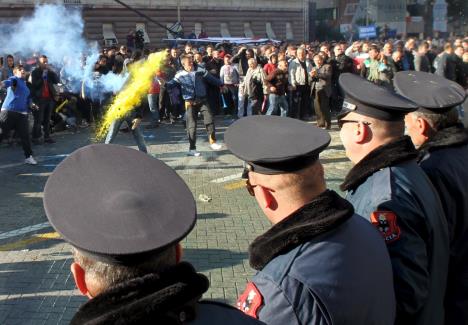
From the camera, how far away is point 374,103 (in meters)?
2.85

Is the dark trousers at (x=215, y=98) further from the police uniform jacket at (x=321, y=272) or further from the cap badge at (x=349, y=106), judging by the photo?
the police uniform jacket at (x=321, y=272)

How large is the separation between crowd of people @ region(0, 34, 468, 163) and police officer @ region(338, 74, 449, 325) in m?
7.55

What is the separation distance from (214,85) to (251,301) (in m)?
11.1

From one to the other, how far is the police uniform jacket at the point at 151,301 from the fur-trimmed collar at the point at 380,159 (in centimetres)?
141

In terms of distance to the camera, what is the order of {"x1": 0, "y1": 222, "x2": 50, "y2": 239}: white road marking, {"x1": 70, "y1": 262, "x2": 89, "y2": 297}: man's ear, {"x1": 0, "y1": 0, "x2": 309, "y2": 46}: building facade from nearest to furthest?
{"x1": 70, "y1": 262, "x2": 89, "y2": 297}: man's ear → {"x1": 0, "y1": 222, "x2": 50, "y2": 239}: white road marking → {"x1": 0, "y1": 0, "x2": 309, "y2": 46}: building facade

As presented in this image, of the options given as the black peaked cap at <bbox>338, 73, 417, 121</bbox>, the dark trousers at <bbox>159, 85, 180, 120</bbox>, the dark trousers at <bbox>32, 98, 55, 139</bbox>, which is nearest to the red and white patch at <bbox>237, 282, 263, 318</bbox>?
the black peaked cap at <bbox>338, 73, 417, 121</bbox>

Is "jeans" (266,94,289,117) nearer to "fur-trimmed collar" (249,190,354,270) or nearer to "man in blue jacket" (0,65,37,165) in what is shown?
"man in blue jacket" (0,65,37,165)

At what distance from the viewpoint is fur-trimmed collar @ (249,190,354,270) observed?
193 centimetres

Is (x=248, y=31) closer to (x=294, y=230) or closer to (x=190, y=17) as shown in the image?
(x=190, y=17)

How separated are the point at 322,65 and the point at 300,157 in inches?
473

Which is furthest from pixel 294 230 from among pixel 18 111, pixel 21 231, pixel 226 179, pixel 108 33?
pixel 108 33

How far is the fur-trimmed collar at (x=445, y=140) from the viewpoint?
3.41m

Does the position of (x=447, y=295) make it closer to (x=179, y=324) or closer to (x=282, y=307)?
(x=282, y=307)

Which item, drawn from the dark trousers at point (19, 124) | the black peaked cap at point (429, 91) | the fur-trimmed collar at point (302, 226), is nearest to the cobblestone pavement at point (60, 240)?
the dark trousers at point (19, 124)
